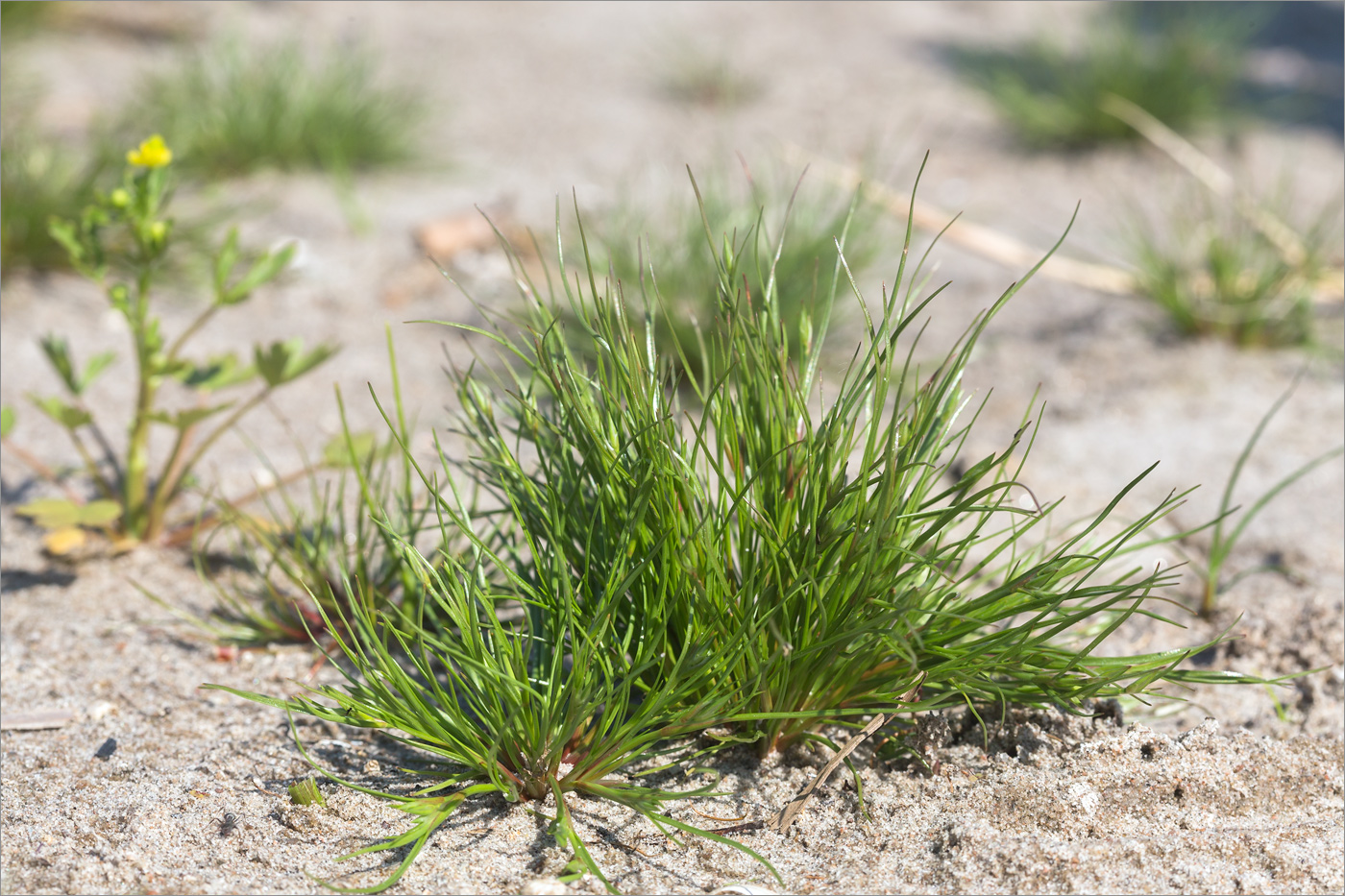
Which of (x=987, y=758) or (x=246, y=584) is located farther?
(x=246, y=584)

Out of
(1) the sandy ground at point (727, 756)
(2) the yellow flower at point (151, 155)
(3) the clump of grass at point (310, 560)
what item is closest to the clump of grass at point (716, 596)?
(1) the sandy ground at point (727, 756)

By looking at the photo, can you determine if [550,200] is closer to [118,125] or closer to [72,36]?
[118,125]

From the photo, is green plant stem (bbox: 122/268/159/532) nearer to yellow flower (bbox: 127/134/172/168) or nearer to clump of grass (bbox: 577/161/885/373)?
yellow flower (bbox: 127/134/172/168)

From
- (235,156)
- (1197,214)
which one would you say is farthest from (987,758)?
(235,156)

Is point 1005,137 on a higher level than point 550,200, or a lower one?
higher

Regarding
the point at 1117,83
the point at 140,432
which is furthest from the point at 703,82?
the point at 140,432

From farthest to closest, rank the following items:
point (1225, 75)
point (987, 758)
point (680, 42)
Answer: point (680, 42) < point (1225, 75) < point (987, 758)

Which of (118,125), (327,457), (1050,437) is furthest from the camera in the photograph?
(118,125)
